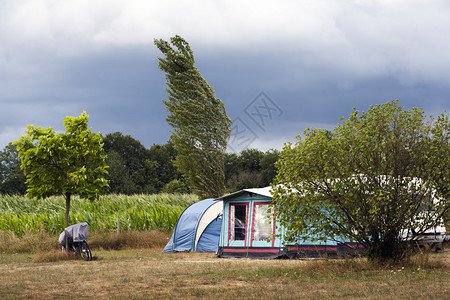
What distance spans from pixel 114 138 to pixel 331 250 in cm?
5353

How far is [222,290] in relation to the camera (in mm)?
10492

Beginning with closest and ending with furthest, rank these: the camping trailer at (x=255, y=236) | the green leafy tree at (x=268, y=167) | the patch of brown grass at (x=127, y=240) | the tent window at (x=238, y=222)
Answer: the camping trailer at (x=255, y=236) < the tent window at (x=238, y=222) < the patch of brown grass at (x=127, y=240) < the green leafy tree at (x=268, y=167)

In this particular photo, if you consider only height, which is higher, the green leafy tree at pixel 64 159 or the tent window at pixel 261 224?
the green leafy tree at pixel 64 159

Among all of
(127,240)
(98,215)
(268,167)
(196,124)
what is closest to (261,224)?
(127,240)

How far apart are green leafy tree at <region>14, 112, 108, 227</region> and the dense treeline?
3606 cm

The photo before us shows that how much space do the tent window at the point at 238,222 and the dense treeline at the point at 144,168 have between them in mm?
38865

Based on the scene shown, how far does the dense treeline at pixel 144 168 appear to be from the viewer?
202 ft

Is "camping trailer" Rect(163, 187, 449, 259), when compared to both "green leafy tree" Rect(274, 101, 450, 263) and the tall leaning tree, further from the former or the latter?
the tall leaning tree

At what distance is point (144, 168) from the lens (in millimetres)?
66500

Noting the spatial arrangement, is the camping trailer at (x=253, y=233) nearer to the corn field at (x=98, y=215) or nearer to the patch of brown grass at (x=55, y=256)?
the patch of brown grass at (x=55, y=256)

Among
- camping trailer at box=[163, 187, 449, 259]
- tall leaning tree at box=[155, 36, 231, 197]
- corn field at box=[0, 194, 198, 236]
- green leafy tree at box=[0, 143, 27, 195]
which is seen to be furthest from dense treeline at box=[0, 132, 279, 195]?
→ camping trailer at box=[163, 187, 449, 259]

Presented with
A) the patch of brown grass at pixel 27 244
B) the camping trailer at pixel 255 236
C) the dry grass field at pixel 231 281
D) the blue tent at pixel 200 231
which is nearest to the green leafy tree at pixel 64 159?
the patch of brown grass at pixel 27 244

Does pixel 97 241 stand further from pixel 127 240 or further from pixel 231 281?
pixel 231 281

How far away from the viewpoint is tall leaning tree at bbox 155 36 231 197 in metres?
33.4
